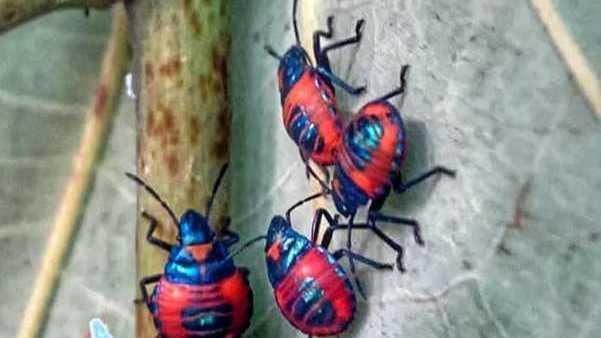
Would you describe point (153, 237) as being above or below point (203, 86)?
below

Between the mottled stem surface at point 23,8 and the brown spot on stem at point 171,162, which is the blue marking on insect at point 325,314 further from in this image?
the mottled stem surface at point 23,8

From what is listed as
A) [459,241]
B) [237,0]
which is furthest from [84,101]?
[459,241]

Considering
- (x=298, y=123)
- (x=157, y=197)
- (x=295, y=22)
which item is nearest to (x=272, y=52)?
(x=295, y=22)

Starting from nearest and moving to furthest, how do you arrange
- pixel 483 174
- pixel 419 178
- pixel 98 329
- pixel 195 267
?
pixel 483 174
pixel 419 178
pixel 195 267
pixel 98 329

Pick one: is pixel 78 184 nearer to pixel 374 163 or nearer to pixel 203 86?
pixel 203 86

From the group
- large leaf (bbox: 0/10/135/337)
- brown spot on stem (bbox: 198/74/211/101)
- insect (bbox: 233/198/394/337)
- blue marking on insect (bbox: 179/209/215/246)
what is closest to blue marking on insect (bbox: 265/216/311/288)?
insect (bbox: 233/198/394/337)

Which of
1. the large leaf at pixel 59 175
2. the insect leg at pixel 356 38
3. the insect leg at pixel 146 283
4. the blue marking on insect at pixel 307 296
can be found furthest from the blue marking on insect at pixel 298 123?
the large leaf at pixel 59 175

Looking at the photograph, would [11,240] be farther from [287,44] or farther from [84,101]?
[287,44]
